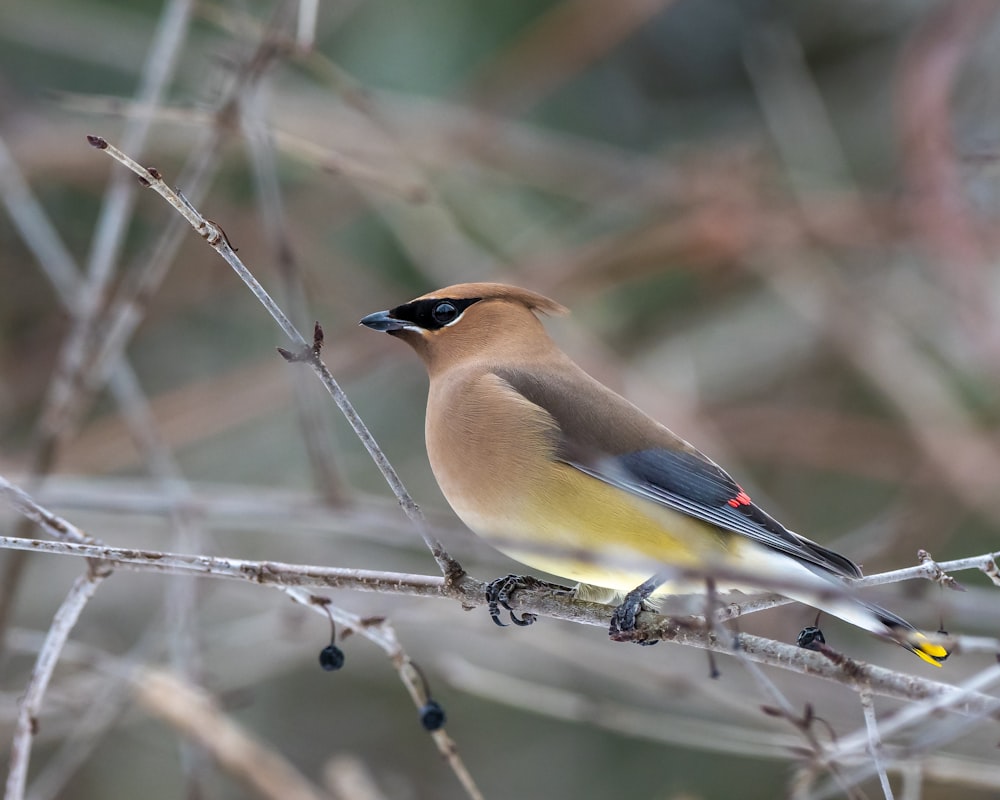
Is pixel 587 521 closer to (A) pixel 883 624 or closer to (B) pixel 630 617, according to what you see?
(B) pixel 630 617

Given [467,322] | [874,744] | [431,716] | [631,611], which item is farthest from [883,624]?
[467,322]

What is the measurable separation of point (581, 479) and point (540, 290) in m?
2.84

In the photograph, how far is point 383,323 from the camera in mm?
3326

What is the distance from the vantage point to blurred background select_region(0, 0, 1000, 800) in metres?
5.50

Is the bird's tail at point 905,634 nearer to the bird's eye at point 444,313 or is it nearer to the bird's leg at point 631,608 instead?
the bird's leg at point 631,608

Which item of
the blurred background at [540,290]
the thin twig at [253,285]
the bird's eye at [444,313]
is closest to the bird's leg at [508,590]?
the thin twig at [253,285]

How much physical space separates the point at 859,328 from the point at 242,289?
307 centimetres

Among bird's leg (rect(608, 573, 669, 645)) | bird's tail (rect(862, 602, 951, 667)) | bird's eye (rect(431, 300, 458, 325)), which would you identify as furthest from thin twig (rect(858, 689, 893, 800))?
bird's eye (rect(431, 300, 458, 325))

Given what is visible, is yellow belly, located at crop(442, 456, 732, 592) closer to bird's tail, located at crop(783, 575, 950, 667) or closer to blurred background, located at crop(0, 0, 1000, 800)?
bird's tail, located at crop(783, 575, 950, 667)

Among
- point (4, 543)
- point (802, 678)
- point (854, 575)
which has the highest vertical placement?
point (802, 678)

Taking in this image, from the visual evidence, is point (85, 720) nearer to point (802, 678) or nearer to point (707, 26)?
point (802, 678)

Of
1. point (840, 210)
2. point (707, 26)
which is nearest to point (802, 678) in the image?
point (840, 210)

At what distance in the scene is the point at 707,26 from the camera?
24.8 feet

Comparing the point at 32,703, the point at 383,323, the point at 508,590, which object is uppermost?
the point at 383,323
